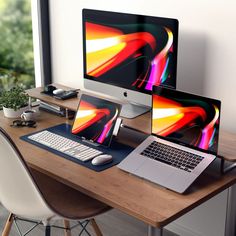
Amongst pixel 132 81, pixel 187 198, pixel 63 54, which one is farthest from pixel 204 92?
pixel 63 54

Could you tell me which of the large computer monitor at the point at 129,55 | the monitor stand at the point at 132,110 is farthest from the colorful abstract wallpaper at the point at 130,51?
the monitor stand at the point at 132,110

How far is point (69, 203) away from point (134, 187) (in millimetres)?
349

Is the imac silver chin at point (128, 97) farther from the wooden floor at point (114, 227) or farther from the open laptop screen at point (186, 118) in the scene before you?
the wooden floor at point (114, 227)

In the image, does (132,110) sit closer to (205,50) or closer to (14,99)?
(205,50)

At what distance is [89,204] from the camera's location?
7.16 ft

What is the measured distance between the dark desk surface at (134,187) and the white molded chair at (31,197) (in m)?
0.13

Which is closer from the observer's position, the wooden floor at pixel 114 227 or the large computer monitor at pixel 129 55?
the large computer monitor at pixel 129 55

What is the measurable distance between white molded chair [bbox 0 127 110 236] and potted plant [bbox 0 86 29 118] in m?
0.58

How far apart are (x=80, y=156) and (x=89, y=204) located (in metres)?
0.21

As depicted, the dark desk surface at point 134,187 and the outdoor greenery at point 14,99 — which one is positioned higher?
the outdoor greenery at point 14,99

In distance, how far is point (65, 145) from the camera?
237cm

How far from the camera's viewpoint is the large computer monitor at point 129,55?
2.30 metres

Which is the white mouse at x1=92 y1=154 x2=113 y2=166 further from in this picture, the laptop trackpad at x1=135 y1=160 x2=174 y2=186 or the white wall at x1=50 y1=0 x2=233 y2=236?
the white wall at x1=50 y1=0 x2=233 y2=236

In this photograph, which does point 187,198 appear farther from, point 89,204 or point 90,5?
point 90,5
